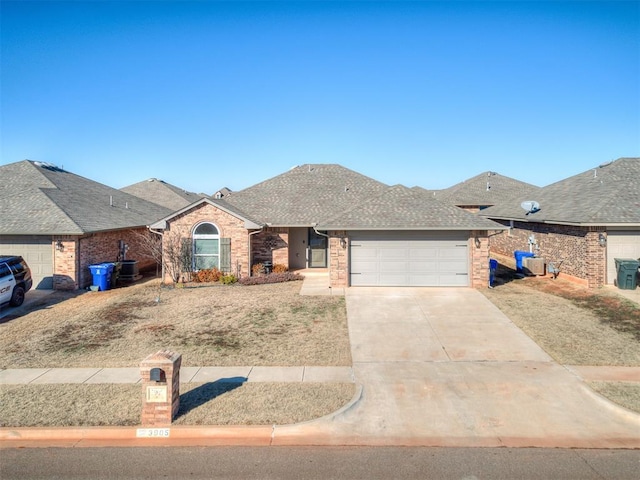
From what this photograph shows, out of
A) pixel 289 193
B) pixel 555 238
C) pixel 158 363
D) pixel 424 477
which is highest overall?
pixel 289 193

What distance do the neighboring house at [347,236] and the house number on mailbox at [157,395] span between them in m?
10.3

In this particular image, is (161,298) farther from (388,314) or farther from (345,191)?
(345,191)

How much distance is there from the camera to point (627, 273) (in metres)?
15.0

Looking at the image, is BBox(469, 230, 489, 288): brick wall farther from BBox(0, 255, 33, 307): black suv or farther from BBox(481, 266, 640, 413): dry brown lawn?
BBox(0, 255, 33, 307): black suv

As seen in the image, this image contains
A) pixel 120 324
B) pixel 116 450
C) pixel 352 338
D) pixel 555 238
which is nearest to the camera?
pixel 116 450

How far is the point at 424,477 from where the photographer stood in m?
5.00

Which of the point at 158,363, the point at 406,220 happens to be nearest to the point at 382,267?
the point at 406,220

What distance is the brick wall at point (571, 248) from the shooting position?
15.7 metres

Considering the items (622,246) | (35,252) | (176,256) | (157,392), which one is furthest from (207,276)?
(622,246)

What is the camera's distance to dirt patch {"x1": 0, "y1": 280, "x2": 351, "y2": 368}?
9070 millimetres

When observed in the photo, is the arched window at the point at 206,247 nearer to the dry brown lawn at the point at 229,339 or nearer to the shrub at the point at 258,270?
the shrub at the point at 258,270

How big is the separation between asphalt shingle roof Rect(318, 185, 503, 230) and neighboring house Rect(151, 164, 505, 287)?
4cm

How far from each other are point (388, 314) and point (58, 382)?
28.3 ft

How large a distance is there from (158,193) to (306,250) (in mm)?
22087
